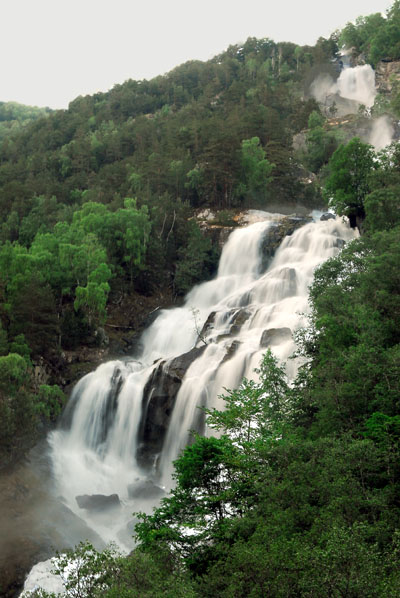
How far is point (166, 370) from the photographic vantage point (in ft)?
113

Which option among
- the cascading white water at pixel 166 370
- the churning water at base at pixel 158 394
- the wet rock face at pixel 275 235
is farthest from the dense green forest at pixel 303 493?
the wet rock face at pixel 275 235

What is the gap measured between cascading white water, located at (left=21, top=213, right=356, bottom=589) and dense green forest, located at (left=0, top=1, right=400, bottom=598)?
8.83 ft

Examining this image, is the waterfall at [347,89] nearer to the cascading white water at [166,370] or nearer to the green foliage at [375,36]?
the green foliage at [375,36]

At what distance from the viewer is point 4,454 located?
30.1 metres

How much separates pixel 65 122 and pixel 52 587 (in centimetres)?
9344

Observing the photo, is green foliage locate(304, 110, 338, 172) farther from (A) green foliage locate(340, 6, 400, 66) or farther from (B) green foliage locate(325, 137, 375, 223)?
(B) green foliage locate(325, 137, 375, 223)

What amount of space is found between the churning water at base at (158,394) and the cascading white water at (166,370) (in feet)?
0.21

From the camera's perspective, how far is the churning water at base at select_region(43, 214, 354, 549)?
31375 mm

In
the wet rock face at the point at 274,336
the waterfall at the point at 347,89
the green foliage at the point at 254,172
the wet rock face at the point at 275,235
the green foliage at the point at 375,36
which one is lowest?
the wet rock face at the point at 274,336

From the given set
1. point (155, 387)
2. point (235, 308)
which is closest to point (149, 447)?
point (155, 387)

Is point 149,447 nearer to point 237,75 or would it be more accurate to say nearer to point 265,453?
point 265,453

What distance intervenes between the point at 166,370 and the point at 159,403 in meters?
2.09

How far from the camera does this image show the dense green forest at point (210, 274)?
12.4 meters

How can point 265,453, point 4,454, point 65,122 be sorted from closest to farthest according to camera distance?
point 265,453
point 4,454
point 65,122
